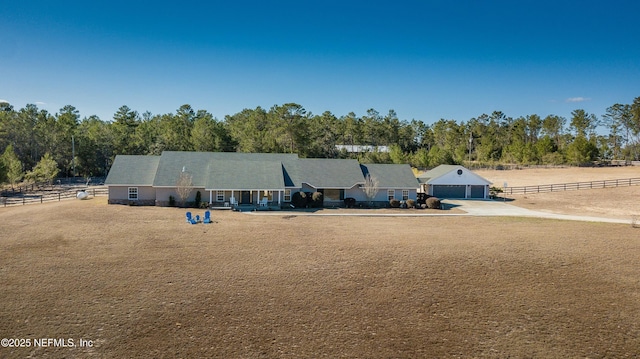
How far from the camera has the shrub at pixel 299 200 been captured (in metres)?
35.7

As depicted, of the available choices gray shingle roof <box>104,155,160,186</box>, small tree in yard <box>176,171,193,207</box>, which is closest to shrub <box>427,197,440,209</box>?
small tree in yard <box>176,171,193,207</box>

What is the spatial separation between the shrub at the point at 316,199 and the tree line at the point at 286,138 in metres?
33.3

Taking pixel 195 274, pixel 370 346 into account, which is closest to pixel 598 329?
pixel 370 346

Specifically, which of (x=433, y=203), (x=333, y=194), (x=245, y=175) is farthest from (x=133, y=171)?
(x=433, y=203)

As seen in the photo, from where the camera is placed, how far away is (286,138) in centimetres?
7012

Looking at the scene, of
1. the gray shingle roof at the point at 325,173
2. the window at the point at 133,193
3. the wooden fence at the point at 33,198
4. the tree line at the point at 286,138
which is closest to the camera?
the window at the point at 133,193

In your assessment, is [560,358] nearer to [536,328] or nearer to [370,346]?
[536,328]

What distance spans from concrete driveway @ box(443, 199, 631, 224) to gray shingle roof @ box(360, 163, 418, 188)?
5.02 m

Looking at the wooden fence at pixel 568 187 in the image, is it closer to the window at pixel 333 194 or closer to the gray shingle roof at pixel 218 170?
the window at pixel 333 194

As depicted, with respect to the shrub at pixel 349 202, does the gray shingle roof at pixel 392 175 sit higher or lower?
higher

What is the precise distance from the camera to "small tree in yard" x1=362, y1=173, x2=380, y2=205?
37859 mm

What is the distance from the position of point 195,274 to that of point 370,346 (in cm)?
845

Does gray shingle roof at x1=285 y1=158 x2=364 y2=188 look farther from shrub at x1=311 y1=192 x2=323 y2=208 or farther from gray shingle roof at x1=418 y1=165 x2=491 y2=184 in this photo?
gray shingle roof at x1=418 y1=165 x2=491 y2=184

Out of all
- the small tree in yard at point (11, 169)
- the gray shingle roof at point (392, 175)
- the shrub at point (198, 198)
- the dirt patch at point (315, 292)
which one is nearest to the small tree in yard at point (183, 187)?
the shrub at point (198, 198)
